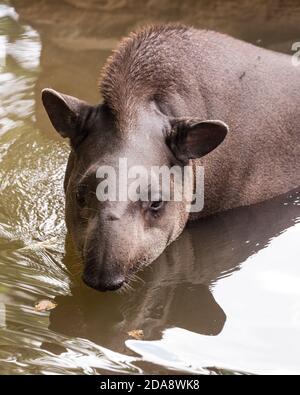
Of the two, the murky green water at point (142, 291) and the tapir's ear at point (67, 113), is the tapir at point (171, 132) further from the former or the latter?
the murky green water at point (142, 291)

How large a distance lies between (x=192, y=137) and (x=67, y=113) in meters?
0.98

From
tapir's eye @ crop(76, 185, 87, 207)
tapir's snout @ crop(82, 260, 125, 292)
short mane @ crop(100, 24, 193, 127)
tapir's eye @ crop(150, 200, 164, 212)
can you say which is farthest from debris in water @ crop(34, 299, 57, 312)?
short mane @ crop(100, 24, 193, 127)

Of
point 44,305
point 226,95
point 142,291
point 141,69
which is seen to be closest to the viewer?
point 44,305

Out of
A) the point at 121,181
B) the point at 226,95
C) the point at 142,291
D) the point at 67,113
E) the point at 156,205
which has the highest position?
the point at 226,95

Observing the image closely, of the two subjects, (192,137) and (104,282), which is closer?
(104,282)

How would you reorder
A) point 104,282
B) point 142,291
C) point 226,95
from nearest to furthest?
point 104,282 < point 142,291 < point 226,95

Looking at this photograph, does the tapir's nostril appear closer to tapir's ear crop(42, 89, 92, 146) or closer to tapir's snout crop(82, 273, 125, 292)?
tapir's snout crop(82, 273, 125, 292)

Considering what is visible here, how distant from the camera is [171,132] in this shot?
22.1 feet

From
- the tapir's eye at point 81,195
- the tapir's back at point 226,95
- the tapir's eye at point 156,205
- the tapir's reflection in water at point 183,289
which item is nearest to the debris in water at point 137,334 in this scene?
the tapir's reflection in water at point 183,289

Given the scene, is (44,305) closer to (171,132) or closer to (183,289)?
(183,289)

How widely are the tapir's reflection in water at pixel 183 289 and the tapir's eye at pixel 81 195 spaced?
0.67 metres

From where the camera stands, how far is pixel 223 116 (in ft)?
25.2

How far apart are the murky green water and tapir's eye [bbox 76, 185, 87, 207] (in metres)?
0.66

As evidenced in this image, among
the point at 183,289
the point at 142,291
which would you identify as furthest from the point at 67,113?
the point at 183,289
